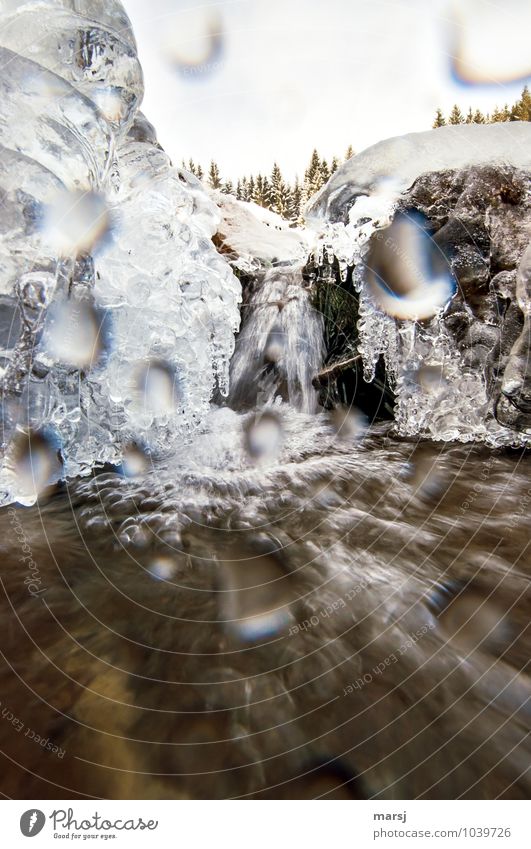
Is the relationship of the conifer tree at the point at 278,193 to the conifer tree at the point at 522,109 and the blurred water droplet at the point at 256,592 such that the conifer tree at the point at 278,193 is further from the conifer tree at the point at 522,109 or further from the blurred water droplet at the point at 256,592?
the blurred water droplet at the point at 256,592

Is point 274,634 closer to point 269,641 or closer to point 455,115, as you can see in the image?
point 269,641

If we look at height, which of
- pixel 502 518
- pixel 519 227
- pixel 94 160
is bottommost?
pixel 502 518

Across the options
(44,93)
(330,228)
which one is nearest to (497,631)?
(44,93)

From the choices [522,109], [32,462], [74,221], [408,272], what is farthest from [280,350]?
[522,109]

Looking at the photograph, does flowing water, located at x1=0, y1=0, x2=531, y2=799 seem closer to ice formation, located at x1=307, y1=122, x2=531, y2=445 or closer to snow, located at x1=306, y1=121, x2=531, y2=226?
ice formation, located at x1=307, y1=122, x2=531, y2=445

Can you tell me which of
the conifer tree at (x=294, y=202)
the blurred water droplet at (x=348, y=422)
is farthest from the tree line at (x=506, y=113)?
the blurred water droplet at (x=348, y=422)

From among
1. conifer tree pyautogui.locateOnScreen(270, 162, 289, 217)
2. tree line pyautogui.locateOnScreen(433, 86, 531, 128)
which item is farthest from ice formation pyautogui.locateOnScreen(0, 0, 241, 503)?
conifer tree pyautogui.locateOnScreen(270, 162, 289, 217)

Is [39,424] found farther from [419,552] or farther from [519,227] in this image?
[519,227]
